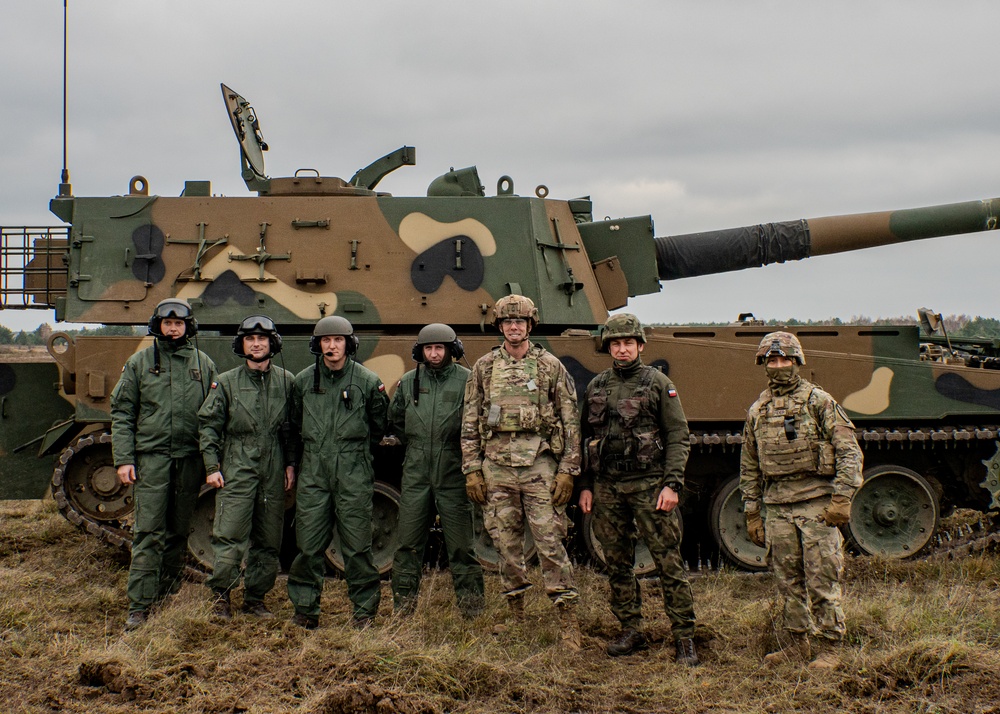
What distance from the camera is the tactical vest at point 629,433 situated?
18.4ft

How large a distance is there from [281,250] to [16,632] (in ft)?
11.9

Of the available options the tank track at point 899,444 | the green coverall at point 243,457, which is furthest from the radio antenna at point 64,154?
the green coverall at point 243,457

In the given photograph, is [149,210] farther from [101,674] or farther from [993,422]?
[993,422]

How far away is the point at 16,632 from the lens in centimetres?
582

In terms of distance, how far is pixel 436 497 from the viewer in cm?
612

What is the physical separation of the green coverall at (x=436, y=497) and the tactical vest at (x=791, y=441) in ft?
6.46

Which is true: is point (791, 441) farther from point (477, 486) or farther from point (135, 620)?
point (135, 620)

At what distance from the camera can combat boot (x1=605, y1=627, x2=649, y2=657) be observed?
573cm

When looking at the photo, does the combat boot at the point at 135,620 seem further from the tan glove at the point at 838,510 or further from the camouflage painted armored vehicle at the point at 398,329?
the tan glove at the point at 838,510

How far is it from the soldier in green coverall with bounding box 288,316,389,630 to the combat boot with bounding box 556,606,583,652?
1.27 metres

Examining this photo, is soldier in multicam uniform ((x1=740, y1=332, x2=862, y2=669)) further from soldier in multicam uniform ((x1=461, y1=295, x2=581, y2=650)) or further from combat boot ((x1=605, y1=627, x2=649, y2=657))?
soldier in multicam uniform ((x1=461, y1=295, x2=581, y2=650))

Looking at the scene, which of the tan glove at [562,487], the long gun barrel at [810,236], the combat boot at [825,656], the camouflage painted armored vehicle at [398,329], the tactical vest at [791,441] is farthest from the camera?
the long gun barrel at [810,236]

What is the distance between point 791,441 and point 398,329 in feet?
12.3

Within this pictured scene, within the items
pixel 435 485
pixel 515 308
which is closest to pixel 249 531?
pixel 435 485
